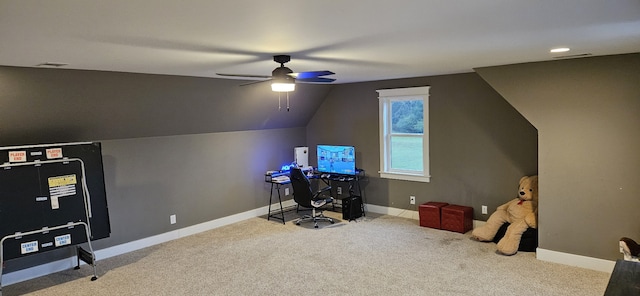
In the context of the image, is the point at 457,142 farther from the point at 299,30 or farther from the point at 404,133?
the point at 299,30

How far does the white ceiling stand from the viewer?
1.86 metres

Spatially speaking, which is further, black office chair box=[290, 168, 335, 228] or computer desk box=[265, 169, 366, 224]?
computer desk box=[265, 169, 366, 224]

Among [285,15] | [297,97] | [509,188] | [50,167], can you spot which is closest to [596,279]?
[509,188]

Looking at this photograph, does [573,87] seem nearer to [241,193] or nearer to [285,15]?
[285,15]

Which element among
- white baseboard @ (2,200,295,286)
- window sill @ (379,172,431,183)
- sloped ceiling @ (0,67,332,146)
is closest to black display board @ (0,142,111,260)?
sloped ceiling @ (0,67,332,146)

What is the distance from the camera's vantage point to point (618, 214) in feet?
13.2

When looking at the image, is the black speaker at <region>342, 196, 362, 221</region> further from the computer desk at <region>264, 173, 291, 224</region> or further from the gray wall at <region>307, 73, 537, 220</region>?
the computer desk at <region>264, 173, 291, 224</region>

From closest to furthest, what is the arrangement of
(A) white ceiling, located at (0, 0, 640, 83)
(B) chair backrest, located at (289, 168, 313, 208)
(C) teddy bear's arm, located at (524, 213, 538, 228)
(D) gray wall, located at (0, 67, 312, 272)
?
(A) white ceiling, located at (0, 0, 640, 83) < (D) gray wall, located at (0, 67, 312, 272) < (C) teddy bear's arm, located at (524, 213, 538, 228) < (B) chair backrest, located at (289, 168, 313, 208)

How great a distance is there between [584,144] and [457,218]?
1.84 metres

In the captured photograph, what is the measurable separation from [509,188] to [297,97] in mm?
3235

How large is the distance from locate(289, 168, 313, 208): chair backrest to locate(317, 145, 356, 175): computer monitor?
79 cm

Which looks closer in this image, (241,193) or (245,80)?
(245,80)

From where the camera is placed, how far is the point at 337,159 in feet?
21.6

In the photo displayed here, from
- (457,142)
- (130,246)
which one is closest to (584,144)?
(457,142)
